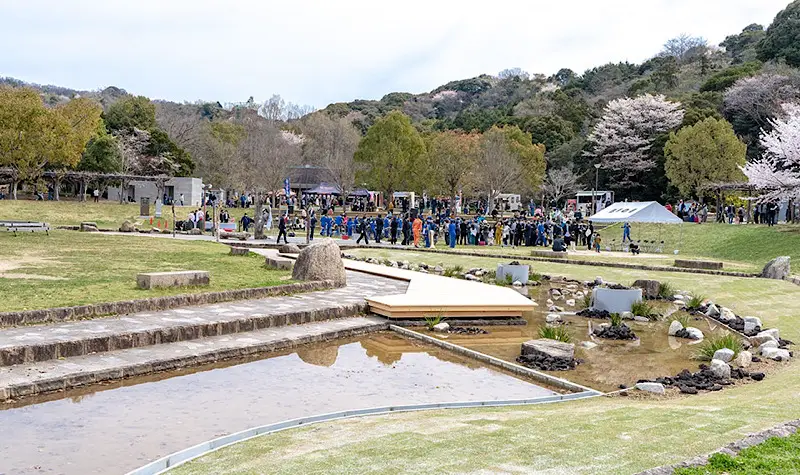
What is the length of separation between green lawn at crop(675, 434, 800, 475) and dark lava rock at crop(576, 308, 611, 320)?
10.5m

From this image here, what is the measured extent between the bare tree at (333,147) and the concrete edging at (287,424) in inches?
1896

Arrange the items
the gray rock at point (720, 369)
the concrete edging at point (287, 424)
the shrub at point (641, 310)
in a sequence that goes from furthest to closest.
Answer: the shrub at point (641, 310) → the gray rock at point (720, 369) → the concrete edging at point (287, 424)

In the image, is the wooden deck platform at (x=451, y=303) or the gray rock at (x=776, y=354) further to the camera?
the wooden deck platform at (x=451, y=303)

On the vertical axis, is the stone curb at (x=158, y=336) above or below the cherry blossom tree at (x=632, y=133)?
below

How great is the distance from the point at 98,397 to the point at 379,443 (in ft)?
13.6

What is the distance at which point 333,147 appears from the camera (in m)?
67.1

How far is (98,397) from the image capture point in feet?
27.4

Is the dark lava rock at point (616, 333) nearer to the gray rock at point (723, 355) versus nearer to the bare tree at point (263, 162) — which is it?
the gray rock at point (723, 355)

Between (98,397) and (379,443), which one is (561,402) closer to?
(379,443)

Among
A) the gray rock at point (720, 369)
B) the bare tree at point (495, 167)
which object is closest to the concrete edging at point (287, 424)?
the gray rock at point (720, 369)

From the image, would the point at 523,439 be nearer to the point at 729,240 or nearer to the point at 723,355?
the point at 723,355

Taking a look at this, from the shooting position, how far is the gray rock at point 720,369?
32.2 ft

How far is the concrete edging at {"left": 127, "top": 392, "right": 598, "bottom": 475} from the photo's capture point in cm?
572

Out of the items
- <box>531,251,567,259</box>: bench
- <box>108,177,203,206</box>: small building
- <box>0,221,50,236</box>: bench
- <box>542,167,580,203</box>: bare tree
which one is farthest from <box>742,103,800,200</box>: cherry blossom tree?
<box>108,177,203,206</box>: small building
